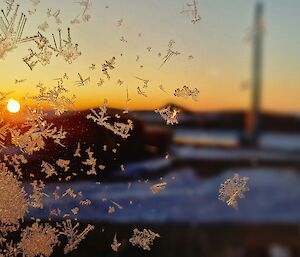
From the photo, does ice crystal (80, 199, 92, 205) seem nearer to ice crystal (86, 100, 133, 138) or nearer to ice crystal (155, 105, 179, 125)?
ice crystal (86, 100, 133, 138)

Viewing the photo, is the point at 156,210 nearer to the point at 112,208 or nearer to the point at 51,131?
the point at 112,208

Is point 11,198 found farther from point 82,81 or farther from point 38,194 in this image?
point 82,81

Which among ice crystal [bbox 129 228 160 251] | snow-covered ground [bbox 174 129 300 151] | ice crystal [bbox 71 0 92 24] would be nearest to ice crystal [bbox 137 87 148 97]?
snow-covered ground [bbox 174 129 300 151]

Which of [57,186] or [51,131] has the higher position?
[51,131]

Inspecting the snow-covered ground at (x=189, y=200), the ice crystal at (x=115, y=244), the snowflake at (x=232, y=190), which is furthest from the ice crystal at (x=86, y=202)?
the snowflake at (x=232, y=190)

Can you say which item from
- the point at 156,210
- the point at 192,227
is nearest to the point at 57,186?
the point at 156,210

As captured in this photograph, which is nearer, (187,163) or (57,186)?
(187,163)
